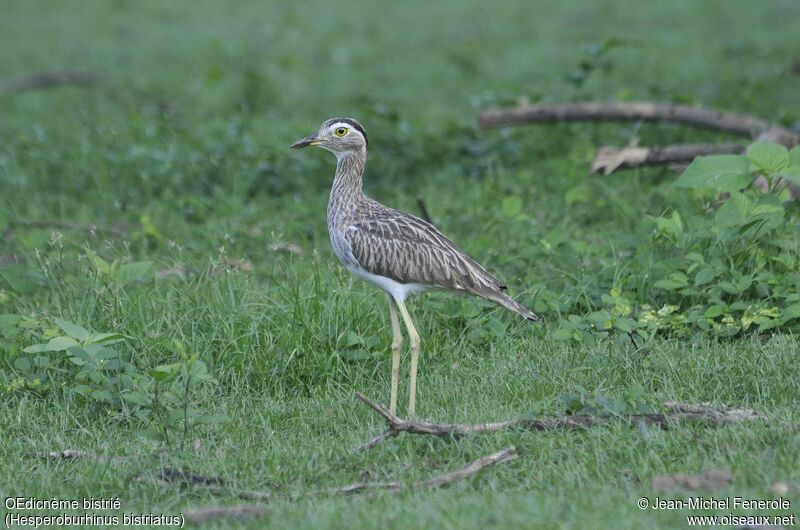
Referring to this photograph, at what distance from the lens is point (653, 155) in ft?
28.8

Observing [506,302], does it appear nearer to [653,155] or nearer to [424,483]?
[424,483]

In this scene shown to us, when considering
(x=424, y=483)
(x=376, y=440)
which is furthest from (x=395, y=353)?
(x=424, y=483)

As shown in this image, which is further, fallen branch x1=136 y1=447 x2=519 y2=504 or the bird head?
the bird head

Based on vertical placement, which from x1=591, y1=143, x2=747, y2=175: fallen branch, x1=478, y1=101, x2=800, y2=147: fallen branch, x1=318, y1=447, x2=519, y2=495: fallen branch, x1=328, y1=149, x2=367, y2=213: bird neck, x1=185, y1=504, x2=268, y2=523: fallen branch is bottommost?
x1=185, y1=504, x2=268, y2=523: fallen branch

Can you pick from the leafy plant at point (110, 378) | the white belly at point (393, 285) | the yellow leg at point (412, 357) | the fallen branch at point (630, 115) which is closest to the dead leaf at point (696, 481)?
the yellow leg at point (412, 357)

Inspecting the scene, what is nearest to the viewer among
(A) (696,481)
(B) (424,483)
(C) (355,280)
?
(A) (696,481)

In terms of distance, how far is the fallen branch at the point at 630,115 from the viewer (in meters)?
9.38

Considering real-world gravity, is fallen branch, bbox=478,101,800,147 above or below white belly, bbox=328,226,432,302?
above

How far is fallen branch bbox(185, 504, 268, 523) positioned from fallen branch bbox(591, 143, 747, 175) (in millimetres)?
4646

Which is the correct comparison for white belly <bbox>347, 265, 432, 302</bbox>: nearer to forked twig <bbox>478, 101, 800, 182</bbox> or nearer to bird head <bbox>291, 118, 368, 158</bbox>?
bird head <bbox>291, 118, 368, 158</bbox>

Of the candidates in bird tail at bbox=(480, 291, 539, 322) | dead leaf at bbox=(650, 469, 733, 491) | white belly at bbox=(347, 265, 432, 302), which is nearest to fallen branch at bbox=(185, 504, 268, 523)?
dead leaf at bbox=(650, 469, 733, 491)

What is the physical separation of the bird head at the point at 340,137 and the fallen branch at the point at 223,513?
2.62 m

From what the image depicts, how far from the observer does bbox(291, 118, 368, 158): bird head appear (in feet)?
22.6

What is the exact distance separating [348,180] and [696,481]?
2.87 m
